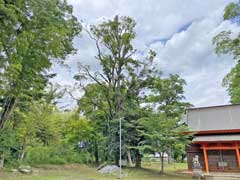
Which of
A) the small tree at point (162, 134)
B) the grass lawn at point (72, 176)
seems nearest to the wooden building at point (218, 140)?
the small tree at point (162, 134)

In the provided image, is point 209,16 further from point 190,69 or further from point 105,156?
point 105,156

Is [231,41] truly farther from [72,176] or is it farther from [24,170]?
[24,170]

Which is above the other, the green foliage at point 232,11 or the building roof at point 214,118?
the green foliage at point 232,11

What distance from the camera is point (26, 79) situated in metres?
10.2

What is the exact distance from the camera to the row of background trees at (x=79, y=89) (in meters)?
9.62

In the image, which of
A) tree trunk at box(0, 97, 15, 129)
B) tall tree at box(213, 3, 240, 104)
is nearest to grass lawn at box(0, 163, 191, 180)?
A: tree trunk at box(0, 97, 15, 129)

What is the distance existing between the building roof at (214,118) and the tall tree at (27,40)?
40.1 ft

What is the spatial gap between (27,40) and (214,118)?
14.8 metres

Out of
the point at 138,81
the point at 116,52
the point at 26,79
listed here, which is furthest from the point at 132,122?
the point at 26,79

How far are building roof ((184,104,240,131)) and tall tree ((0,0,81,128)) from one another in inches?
481

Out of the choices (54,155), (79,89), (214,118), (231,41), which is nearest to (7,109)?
(54,155)

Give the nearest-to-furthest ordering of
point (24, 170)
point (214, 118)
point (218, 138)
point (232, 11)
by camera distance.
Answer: point (232, 11), point (24, 170), point (218, 138), point (214, 118)

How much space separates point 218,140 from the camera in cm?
1481

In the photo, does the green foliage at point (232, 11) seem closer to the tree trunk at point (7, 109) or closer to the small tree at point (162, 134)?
the small tree at point (162, 134)
